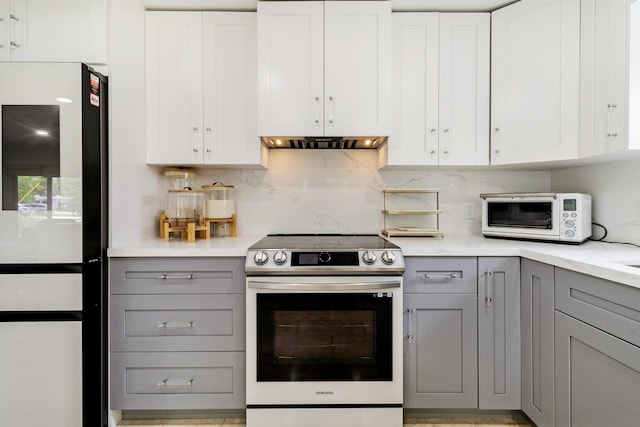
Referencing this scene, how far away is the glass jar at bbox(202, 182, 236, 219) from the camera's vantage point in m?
2.16

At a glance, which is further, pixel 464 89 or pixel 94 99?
pixel 464 89

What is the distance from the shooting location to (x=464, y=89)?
1.99 m

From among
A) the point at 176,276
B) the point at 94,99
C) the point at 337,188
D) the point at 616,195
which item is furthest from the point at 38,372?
the point at 616,195

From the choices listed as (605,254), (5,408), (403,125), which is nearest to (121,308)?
(5,408)

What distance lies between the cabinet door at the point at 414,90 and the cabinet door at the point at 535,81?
36cm

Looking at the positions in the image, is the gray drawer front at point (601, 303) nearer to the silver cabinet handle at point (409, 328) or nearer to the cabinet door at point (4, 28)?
the silver cabinet handle at point (409, 328)

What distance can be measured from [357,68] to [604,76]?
121 centimetres

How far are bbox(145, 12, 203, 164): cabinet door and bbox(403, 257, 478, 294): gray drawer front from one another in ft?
4.74

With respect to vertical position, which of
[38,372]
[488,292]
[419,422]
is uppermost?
[488,292]

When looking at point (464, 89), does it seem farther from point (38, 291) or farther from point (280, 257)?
point (38, 291)

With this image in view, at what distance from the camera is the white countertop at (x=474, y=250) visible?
55.3 inches

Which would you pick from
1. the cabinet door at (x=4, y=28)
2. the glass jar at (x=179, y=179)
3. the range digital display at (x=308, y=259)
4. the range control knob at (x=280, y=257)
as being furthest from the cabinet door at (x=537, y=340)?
the cabinet door at (x=4, y=28)

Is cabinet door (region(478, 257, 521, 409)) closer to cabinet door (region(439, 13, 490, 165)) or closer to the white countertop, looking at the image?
the white countertop

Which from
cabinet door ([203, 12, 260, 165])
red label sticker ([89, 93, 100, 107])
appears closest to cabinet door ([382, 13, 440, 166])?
cabinet door ([203, 12, 260, 165])
